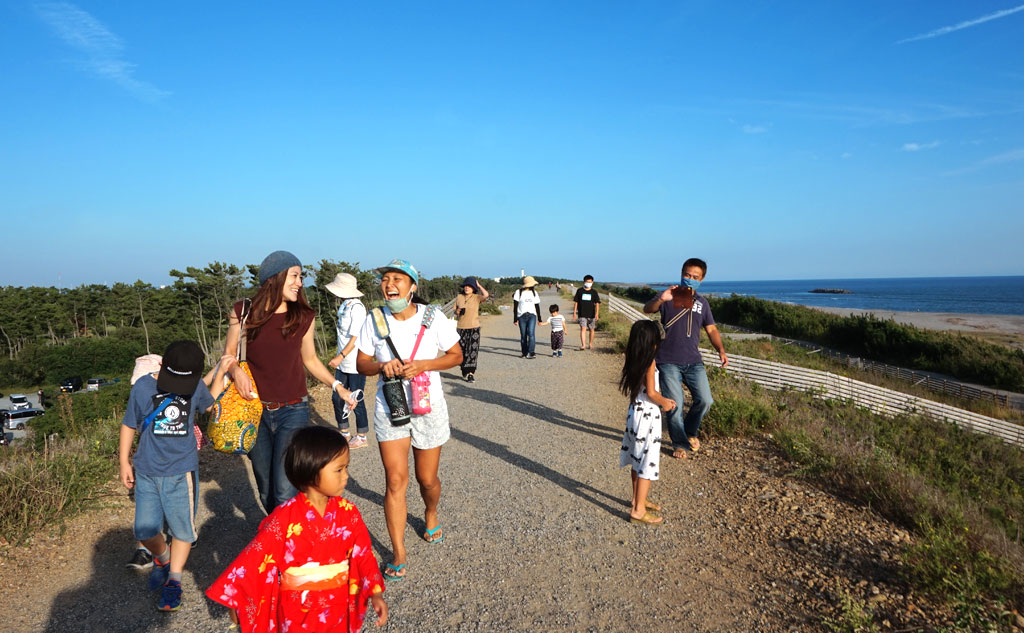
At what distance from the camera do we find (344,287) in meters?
6.07

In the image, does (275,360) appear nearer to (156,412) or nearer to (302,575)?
(156,412)

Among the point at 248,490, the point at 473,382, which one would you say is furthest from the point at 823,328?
the point at 248,490

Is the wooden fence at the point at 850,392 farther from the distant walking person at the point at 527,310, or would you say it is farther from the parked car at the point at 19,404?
the parked car at the point at 19,404

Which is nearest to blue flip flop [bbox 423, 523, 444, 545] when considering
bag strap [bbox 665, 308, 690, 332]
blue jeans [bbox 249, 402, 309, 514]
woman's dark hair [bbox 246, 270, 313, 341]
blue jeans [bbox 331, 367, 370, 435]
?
blue jeans [bbox 249, 402, 309, 514]

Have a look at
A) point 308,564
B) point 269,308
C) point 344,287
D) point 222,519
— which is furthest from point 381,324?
point 344,287

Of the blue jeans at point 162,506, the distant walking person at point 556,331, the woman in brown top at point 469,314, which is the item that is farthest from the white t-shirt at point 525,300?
the blue jeans at point 162,506

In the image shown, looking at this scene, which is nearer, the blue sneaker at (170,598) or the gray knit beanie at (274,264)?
the blue sneaker at (170,598)

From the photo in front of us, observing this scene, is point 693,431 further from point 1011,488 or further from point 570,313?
point 570,313

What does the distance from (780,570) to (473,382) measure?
23.7ft

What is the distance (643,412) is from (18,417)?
4129 cm

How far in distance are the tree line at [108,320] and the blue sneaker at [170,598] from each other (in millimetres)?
35691

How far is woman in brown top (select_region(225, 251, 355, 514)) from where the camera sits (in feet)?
11.0

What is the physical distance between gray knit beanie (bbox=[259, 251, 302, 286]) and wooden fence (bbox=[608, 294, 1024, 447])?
412 inches

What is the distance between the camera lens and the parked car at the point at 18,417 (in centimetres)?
3045
